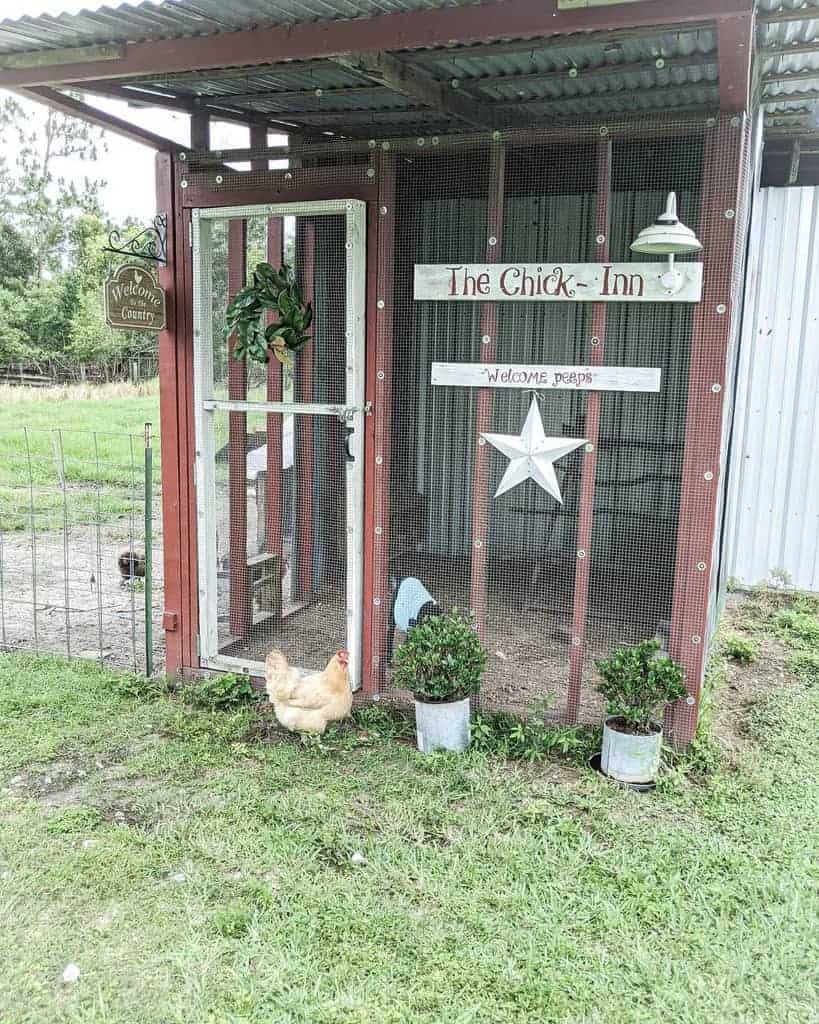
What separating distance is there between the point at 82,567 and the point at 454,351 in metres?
3.60

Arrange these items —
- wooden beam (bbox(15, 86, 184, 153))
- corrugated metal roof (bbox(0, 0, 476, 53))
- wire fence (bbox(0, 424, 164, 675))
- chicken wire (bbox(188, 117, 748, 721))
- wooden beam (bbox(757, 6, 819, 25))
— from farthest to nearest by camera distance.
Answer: wire fence (bbox(0, 424, 164, 675)), wooden beam (bbox(15, 86, 184, 153)), chicken wire (bbox(188, 117, 748, 721)), wooden beam (bbox(757, 6, 819, 25)), corrugated metal roof (bbox(0, 0, 476, 53))

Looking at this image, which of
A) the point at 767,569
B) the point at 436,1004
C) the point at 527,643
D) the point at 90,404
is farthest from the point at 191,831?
the point at 90,404

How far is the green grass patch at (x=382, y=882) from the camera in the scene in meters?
2.31

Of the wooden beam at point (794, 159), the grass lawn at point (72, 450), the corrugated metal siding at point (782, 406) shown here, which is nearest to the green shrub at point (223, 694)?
the grass lawn at point (72, 450)

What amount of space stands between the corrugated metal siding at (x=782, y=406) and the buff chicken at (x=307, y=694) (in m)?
3.26

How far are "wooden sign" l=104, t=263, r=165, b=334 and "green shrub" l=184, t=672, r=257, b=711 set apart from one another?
1.66 metres

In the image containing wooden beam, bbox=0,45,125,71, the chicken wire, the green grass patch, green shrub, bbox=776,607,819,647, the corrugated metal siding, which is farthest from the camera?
the corrugated metal siding

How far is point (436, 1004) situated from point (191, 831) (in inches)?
45.8

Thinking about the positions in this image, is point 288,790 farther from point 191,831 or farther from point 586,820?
point 586,820

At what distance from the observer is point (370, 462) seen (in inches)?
153

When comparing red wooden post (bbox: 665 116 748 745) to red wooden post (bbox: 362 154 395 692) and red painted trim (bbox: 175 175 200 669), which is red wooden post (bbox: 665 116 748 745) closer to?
red wooden post (bbox: 362 154 395 692)

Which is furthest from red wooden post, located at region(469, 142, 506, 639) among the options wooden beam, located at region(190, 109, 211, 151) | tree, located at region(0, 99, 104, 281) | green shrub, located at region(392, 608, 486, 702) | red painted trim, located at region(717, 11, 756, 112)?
tree, located at region(0, 99, 104, 281)

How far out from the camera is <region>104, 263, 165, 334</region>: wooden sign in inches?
147

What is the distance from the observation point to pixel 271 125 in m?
4.71
